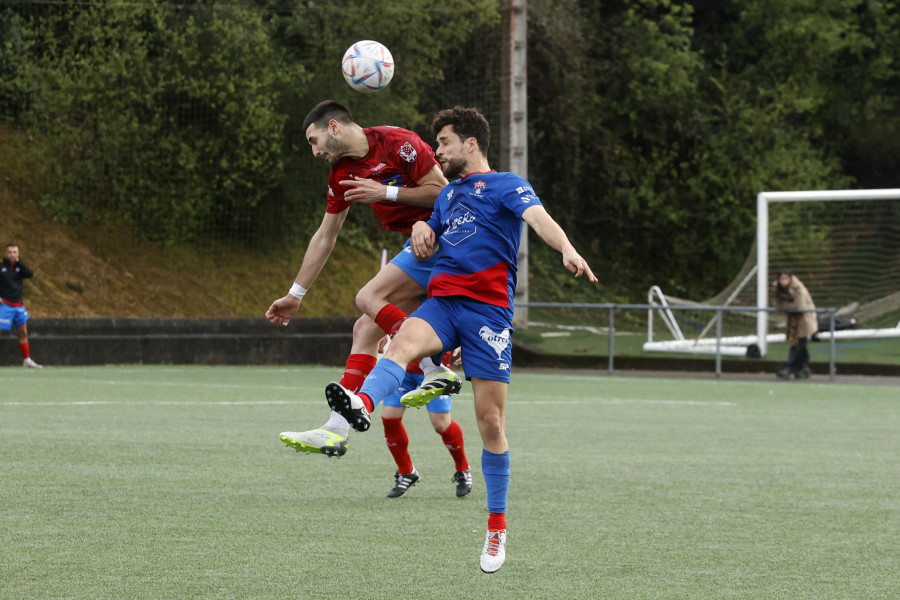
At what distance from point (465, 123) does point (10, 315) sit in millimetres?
16685

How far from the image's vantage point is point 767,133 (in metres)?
38.9

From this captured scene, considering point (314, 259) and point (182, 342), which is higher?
point (314, 259)

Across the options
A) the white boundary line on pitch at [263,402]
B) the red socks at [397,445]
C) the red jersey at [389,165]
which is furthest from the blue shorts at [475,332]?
the white boundary line on pitch at [263,402]

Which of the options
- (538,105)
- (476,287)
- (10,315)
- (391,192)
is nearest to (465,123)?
(476,287)

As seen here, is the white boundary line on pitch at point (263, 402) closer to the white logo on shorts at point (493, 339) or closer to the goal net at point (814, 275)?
the goal net at point (814, 275)

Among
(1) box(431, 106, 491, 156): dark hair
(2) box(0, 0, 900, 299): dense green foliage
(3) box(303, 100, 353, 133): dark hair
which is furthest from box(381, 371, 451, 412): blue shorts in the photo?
(2) box(0, 0, 900, 299): dense green foliage

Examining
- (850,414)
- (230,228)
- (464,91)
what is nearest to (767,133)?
(464,91)

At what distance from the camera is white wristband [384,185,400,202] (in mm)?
7078

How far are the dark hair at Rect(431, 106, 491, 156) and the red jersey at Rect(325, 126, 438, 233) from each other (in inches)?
38.2

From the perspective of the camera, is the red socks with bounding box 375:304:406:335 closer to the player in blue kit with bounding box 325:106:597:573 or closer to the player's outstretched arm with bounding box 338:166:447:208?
the player's outstretched arm with bounding box 338:166:447:208

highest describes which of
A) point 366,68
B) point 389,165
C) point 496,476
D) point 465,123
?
point 366,68

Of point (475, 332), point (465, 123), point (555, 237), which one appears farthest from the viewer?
point (465, 123)

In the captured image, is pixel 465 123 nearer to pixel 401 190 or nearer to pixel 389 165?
pixel 401 190

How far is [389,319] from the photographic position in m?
7.02
